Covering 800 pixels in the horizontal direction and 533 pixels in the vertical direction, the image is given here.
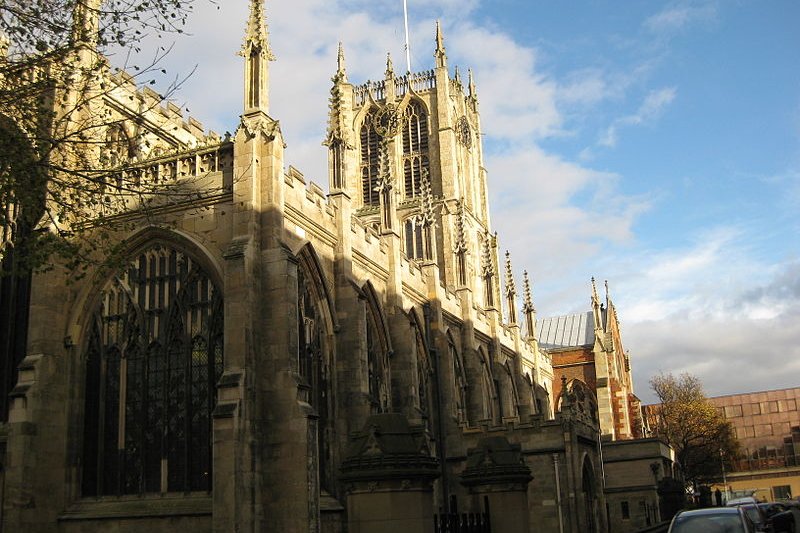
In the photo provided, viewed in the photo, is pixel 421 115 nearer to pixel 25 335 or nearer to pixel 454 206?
pixel 454 206

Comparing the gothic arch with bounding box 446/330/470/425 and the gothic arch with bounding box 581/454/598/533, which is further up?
the gothic arch with bounding box 446/330/470/425

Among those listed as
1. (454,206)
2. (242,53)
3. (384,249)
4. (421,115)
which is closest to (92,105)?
(242,53)

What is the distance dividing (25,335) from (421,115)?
55017 millimetres

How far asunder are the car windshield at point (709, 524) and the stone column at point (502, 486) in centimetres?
301

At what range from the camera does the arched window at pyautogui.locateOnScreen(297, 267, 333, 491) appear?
84.4ft

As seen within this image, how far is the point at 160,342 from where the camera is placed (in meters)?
23.8

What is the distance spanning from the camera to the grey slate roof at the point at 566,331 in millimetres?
76562

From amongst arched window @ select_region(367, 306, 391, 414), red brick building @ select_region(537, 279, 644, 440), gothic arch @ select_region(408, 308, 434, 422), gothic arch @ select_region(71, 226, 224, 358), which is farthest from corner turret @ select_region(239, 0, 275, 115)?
red brick building @ select_region(537, 279, 644, 440)

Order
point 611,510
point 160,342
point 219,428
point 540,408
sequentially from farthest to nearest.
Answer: point 540,408 → point 611,510 → point 160,342 → point 219,428

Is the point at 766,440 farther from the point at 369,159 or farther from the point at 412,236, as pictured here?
the point at 369,159

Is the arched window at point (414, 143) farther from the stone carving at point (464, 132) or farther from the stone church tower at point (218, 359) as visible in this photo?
the stone church tower at point (218, 359)

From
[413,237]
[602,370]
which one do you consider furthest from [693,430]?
[413,237]

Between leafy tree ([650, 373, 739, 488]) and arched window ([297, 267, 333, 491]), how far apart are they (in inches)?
1801

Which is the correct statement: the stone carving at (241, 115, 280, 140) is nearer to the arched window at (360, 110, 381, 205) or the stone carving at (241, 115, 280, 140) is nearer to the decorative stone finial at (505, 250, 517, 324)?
the decorative stone finial at (505, 250, 517, 324)
